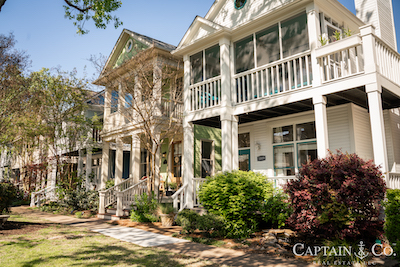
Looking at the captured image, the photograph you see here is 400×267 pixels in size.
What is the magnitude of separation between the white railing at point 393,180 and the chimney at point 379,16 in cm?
656

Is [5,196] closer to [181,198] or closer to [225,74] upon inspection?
[181,198]

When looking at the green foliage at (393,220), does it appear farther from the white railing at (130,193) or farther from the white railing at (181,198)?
the white railing at (130,193)

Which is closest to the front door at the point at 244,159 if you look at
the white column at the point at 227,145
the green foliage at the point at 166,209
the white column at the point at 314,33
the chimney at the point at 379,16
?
the white column at the point at 227,145

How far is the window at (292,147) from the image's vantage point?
10.6 metres

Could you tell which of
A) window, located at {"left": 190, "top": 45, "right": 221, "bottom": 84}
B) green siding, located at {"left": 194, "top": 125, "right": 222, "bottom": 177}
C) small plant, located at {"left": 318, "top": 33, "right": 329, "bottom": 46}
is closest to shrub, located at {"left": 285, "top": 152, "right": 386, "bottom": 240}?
small plant, located at {"left": 318, "top": 33, "right": 329, "bottom": 46}

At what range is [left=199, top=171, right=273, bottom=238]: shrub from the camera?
26.0ft

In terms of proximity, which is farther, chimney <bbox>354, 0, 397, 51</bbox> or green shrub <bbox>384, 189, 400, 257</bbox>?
chimney <bbox>354, 0, 397, 51</bbox>

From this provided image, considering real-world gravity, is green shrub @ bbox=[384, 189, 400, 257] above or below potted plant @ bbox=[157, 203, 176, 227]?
above

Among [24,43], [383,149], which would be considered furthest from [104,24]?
[383,149]

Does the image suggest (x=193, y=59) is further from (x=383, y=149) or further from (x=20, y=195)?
(x=20, y=195)

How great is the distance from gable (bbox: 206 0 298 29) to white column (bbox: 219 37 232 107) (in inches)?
38.2

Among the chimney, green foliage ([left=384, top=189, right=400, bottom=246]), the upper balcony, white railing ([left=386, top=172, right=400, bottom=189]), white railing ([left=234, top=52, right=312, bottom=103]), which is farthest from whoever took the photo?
the chimney

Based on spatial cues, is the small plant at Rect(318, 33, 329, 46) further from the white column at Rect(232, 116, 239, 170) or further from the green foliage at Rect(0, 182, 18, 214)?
the green foliage at Rect(0, 182, 18, 214)

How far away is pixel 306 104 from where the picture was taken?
956 cm
